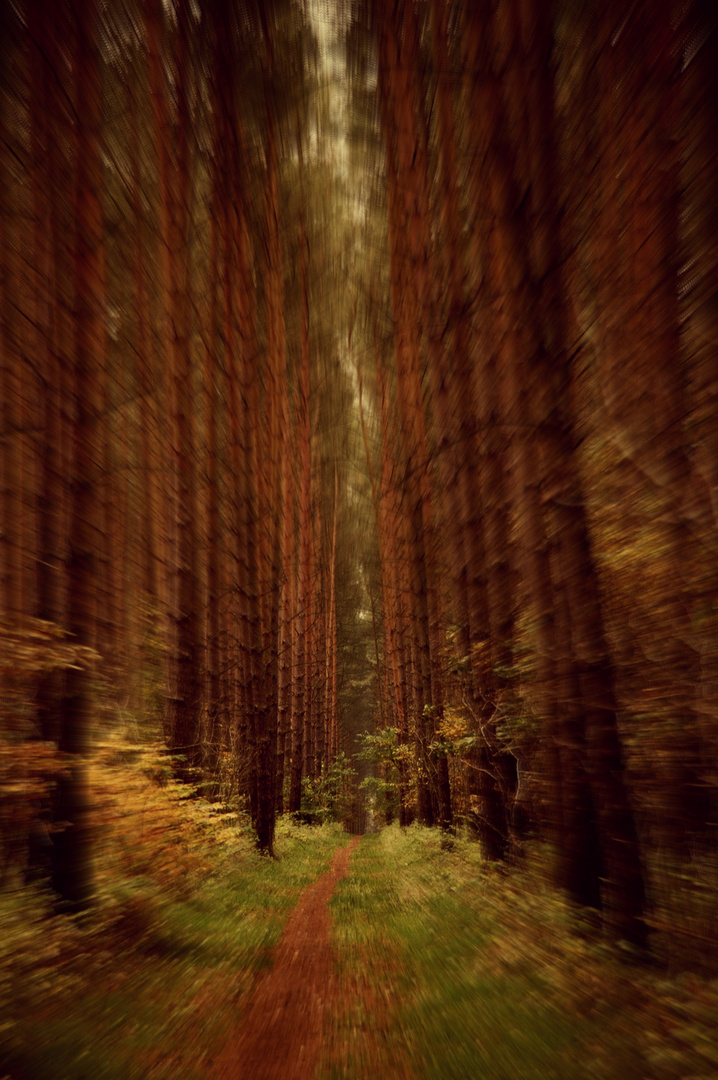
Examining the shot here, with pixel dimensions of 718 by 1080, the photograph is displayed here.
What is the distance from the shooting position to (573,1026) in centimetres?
296

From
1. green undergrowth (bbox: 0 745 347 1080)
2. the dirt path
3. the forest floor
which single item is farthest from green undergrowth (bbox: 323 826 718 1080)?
green undergrowth (bbox: 0 745 347 1080)

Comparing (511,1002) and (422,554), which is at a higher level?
(422,554)

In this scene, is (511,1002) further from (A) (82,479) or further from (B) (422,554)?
(B) (422,554)

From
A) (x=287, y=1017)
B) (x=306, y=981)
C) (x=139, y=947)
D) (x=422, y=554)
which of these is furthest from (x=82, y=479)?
(x=422, y=554)

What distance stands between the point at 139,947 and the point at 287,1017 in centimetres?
149

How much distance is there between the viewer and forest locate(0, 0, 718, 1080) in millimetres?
3592

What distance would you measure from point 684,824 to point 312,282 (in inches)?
551

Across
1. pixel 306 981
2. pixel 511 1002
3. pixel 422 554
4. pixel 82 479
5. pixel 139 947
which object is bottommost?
pixel 306 981

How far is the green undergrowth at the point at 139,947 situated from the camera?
9.91 feet

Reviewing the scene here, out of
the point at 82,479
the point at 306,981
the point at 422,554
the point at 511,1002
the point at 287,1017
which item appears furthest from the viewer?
the point at 422,554

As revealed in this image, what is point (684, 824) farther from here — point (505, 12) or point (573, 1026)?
point (505, 12)

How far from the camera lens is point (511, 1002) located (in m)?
3.34

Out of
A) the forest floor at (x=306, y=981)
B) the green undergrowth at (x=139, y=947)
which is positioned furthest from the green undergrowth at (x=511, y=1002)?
the green undergrowth at (x=139, y=947)

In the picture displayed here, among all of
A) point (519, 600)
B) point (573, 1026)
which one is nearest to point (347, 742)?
point (519, 600)
